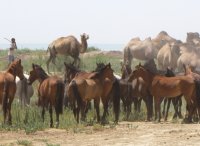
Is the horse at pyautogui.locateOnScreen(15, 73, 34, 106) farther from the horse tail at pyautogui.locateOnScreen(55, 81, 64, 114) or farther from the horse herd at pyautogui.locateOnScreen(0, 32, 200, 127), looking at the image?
the horse tail at pyautogui.locateOnScreen(55, 81, 64, 114)

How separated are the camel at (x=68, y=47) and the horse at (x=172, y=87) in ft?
43.0

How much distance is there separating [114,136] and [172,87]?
397 centimetres

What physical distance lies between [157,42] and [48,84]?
23.1m

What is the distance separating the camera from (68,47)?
30625 mm

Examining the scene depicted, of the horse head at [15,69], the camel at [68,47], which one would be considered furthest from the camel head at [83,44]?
the horse head at [15,69]

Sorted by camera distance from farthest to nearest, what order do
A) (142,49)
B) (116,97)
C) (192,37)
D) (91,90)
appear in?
(192,37) < (142,49) < (116,97) < (91,90)

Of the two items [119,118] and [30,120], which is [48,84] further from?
[119,118]

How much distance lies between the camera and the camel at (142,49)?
3441cm

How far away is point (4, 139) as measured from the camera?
1270 centimetres

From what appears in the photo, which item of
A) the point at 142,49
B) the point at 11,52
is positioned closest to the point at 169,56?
the point at 142,49

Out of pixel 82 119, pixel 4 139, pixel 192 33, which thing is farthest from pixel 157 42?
pixel 4 139

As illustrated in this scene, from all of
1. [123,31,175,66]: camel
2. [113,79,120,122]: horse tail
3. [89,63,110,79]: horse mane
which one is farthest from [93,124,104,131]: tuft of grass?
[123,31,175,66]: camel

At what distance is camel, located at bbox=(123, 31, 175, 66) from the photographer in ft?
113

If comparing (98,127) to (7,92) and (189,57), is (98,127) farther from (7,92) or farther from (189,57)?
(189,57)
